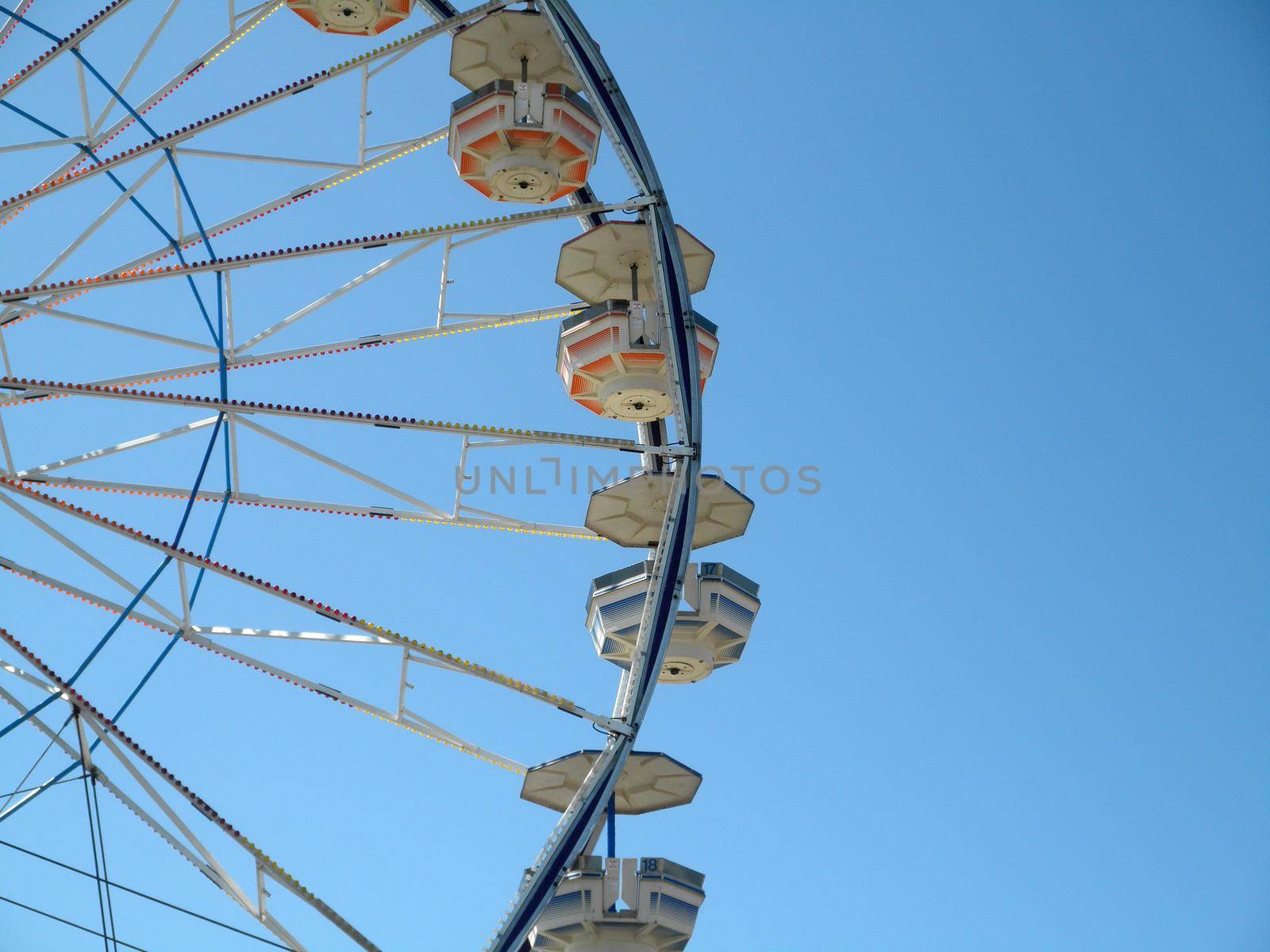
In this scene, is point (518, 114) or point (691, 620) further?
point (518, 114)

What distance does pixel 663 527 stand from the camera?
40.6 feet

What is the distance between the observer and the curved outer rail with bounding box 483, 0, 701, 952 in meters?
11.0

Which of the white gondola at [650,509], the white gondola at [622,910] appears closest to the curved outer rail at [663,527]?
the white gondola at [622,910]

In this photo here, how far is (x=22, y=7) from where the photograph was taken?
45.3 ft

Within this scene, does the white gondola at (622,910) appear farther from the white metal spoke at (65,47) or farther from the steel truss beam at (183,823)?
the white metal spoke at (65,47)

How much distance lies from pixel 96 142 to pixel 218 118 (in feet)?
4.77

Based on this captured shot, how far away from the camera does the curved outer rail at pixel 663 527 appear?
10969mm

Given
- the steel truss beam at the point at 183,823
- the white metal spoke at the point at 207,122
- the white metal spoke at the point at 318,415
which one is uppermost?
the white metal spoke at the point at 207,122

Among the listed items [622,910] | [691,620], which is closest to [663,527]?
[691,620]

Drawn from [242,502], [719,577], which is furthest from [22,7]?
[719,577]

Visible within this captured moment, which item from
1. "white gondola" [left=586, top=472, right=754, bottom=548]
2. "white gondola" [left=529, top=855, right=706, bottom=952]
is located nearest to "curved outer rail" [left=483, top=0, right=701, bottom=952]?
"white gondola" [left=529, top=855, right=706, bottom=952]

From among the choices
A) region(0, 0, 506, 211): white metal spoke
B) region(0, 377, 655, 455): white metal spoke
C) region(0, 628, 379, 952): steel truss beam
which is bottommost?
region(0, 628, 379, 952): steel truss beam

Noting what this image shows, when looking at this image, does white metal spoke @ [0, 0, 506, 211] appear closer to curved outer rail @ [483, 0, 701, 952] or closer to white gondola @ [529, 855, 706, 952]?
curved outer rail @ [483, 0, 701, 952]

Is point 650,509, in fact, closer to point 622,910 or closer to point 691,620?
point 691,620
